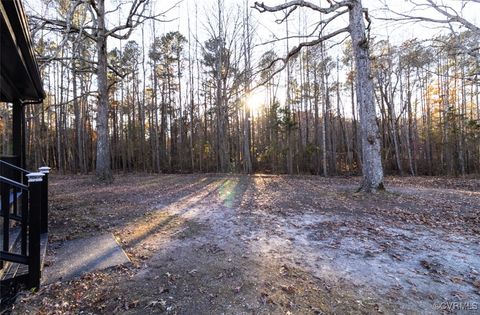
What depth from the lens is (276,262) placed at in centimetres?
299

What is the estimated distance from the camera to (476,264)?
9.84 ft

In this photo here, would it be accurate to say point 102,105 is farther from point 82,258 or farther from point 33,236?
point 33,236

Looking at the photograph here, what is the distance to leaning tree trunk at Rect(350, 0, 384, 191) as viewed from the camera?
24.2 ft

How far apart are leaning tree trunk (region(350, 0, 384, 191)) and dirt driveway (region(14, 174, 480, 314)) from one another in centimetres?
167

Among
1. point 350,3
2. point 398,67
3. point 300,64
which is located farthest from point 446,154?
point 350,3

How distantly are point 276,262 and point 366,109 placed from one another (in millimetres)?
6017

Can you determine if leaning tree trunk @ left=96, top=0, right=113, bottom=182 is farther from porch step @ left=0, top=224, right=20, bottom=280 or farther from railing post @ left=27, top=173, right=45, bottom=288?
railing post @ left=27, top=173, right=45, bottom=288

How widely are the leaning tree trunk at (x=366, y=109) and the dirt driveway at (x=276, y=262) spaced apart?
167 cm

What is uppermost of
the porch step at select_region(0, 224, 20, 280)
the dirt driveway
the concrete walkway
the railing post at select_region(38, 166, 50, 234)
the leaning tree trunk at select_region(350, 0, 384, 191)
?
the leaning tree trunk at select_region(350, 0, 384, 191)

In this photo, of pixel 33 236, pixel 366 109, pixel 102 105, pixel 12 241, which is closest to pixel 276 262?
pixel 33 236

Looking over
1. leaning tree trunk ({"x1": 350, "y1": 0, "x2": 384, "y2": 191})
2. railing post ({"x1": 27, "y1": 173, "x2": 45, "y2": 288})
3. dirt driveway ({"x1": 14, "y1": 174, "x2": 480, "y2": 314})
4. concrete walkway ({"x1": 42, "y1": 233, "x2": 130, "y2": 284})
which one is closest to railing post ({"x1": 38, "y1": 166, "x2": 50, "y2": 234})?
dirt driveway ({"x1": 14, "y1": 174, "x2": 480, "y2": 314})

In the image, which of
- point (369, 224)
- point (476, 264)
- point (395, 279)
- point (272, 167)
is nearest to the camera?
point (395, 279)

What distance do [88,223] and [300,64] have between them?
1782 centimetres

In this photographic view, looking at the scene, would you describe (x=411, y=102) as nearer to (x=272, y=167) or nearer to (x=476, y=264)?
(x=272, y=167)
